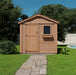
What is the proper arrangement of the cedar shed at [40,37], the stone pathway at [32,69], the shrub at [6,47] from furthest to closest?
the cedar shed at [40,37]
the shrub at [6,47]
the stone pathway at [32,69]

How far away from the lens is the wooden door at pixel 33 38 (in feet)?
31.3

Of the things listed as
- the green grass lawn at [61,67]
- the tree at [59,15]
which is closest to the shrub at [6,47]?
the green grass lawn at [61,67]

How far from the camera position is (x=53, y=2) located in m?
22.4

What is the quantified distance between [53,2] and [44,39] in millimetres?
14609

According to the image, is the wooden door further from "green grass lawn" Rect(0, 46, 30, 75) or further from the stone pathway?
the stone pathway

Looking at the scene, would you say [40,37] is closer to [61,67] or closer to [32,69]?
[61,67]

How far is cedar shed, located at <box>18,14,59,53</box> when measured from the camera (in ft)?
31.1

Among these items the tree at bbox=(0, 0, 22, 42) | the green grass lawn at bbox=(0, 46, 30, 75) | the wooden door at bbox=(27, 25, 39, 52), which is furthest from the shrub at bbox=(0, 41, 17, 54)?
the tree at bbox=(0, 0, 22, 42)

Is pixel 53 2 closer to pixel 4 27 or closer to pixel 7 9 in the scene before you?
pixel 7 9

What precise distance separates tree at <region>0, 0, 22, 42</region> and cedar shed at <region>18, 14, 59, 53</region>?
1269cm

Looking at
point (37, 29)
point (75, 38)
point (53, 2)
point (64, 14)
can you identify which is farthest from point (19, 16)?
point (37, 29)

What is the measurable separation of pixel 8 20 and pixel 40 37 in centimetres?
1458

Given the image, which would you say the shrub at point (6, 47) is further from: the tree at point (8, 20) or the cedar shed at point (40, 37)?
the tree at point (8, 20)

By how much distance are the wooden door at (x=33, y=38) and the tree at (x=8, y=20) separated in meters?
12.7
